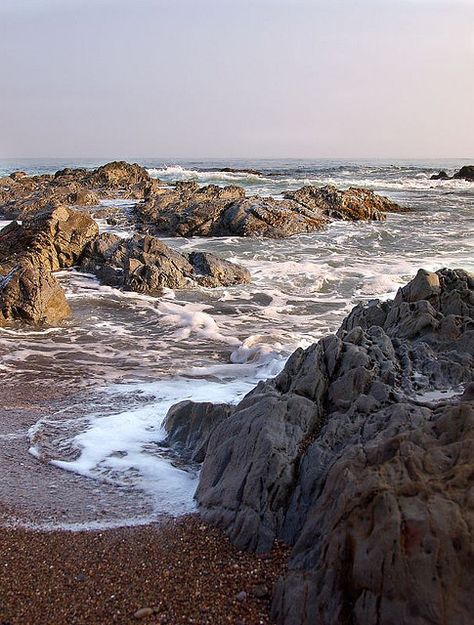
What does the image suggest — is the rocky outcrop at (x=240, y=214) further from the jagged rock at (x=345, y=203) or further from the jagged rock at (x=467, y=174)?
the jagged rock at (x=467, y=174)

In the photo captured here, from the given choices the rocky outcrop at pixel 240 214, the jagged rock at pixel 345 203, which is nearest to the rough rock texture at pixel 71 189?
the rocky outcrop at pixel 240 214

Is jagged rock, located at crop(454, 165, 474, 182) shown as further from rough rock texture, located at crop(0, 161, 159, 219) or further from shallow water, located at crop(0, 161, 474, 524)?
shallow water, located at crop(0, 161, 474, 524)

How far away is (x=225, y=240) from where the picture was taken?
19219mm

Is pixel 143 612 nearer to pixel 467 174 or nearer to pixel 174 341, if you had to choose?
pixel 174 341

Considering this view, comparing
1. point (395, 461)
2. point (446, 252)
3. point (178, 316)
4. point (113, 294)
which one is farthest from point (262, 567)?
point (446, 252)

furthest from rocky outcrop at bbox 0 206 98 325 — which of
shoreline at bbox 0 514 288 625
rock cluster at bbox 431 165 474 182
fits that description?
rock cluster at bbox 431 165 474 182

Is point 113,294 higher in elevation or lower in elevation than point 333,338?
lower

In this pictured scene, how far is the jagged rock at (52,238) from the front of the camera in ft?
45.5

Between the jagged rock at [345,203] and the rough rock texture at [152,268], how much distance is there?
1190 cm

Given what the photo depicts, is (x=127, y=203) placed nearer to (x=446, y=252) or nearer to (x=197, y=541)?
(x=446, y=252)

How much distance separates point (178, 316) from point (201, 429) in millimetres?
5248

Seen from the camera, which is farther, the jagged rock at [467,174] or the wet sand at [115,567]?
the jagged rock at [467,174]

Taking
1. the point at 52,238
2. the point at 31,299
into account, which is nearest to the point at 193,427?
the point at 31,299

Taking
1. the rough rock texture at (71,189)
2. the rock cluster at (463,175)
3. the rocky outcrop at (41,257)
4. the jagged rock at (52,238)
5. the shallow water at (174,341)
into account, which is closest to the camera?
the shallow water at (174,341)
